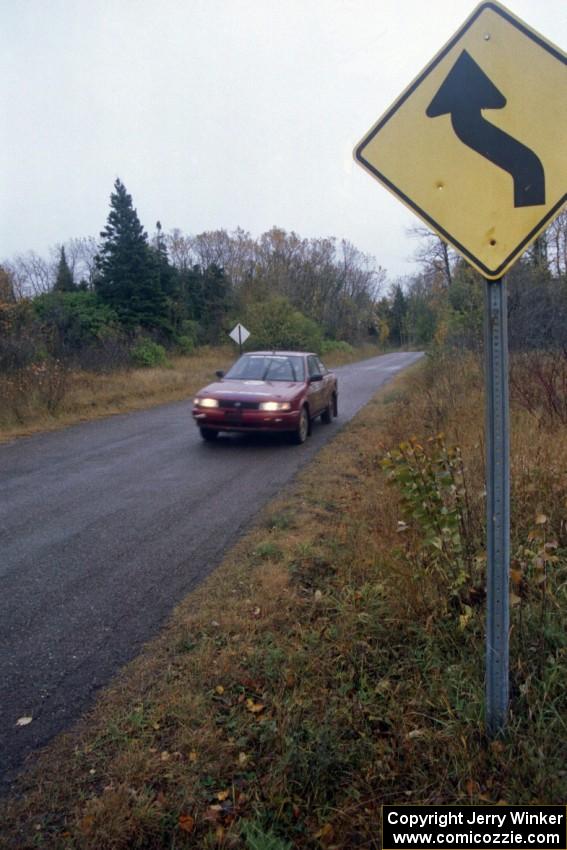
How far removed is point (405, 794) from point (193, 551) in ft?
10.2

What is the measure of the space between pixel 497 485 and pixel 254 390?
796 cm

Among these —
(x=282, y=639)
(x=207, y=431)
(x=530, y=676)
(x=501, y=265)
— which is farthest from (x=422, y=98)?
(x=207, y=431)

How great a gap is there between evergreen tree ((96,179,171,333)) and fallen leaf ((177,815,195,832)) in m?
34.8

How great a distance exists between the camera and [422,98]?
7.32ft

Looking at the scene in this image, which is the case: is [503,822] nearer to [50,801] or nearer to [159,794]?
[159,794]

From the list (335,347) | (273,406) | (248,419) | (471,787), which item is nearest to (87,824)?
(471,787)

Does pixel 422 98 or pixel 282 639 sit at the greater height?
pixel 422 98

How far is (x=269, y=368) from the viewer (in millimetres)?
11055

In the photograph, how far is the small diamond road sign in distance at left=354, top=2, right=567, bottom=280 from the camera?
6.84 ft

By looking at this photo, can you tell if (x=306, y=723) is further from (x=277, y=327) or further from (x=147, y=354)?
(x=277, y=327)

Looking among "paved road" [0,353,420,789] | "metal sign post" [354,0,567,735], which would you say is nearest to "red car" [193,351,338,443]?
"paved road" [0,353,420,789]

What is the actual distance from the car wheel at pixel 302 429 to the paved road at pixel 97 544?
0.58 feet

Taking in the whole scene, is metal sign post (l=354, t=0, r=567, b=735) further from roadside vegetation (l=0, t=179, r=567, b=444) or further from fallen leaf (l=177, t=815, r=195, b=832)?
roadside vegetation (l=0, t=179, r=567, b=444)

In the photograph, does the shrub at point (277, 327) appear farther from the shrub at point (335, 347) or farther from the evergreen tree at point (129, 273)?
the shrub at point (335, 347)
